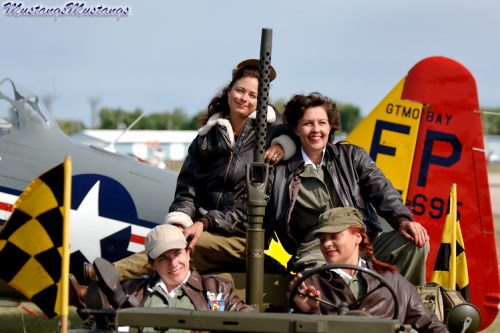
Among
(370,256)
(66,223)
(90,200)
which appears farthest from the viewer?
(90,200)

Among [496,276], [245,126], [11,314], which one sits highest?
[245,126]

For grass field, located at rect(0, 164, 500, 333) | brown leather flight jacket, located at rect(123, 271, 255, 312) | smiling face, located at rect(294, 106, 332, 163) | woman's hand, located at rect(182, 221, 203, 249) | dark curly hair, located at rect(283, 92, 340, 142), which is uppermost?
dark curly hair, located at rect(283, 92, 340, 142)

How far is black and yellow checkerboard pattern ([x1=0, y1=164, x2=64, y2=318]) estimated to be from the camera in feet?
11.4

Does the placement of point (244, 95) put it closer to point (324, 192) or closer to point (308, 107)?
point (308, 107)

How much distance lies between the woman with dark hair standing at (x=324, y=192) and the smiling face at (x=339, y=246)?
512mm

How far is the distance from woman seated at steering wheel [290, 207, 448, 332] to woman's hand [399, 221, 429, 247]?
0.47 m

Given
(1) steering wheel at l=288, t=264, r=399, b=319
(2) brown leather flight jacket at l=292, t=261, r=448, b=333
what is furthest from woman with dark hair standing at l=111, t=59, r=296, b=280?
(1) steering wheel at l=288, t=264, r=399, b=319

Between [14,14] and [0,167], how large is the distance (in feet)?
9.14

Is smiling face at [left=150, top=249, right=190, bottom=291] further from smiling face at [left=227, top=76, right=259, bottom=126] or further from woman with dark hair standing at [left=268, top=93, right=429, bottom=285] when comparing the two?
smiling face at [left=227, top=76, right=259, bottom=126]

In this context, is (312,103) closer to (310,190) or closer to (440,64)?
(310,190)

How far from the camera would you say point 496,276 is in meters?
5.69

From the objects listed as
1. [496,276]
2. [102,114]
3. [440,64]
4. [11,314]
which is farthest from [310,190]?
[102,114]

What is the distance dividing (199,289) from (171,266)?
0.18 metres

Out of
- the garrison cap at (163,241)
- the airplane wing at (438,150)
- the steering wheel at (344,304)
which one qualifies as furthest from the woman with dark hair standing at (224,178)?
the airplane wing at (438,150)
